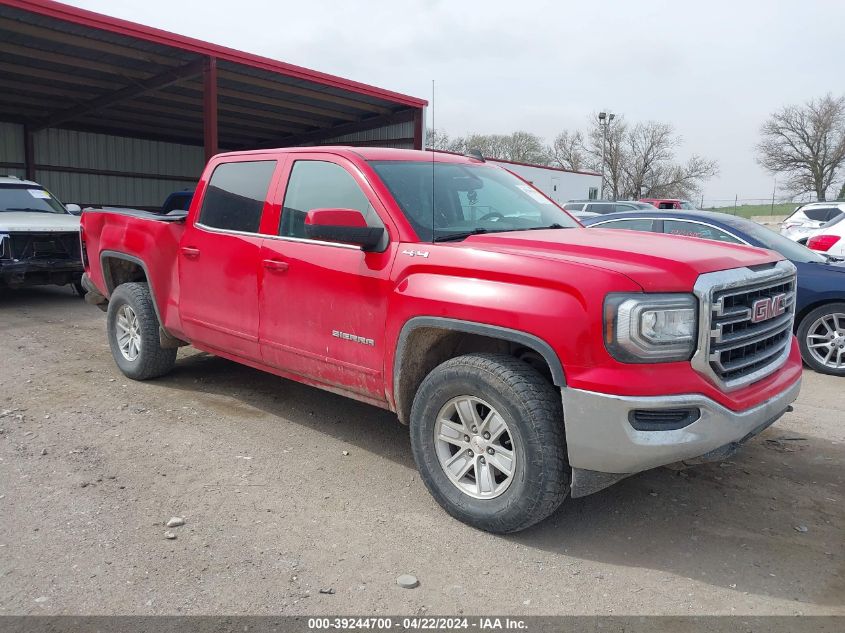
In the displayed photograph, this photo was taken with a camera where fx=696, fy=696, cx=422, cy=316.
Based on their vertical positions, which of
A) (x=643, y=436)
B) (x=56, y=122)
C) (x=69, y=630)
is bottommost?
(x=69, y=630)

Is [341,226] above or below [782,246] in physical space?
above

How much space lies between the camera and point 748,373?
11.1 ft

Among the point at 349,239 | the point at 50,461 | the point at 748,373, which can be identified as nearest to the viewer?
the point at 748,373

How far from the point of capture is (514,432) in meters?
3.24

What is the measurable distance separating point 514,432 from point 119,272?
15.2 ft

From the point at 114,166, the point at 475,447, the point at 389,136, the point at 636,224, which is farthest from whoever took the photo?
the point at 114,166

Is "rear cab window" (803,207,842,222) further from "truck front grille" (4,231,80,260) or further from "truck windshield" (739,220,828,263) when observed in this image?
"truck front grille" (4,231,80,260)

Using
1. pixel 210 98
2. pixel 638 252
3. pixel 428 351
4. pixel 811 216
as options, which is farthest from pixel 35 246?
pixel 811 216

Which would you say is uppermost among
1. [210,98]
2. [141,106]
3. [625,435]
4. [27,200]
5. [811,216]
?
[141,106]

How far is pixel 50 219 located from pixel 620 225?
829cm

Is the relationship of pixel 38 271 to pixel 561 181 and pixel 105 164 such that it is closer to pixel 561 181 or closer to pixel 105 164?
pixel 105 164

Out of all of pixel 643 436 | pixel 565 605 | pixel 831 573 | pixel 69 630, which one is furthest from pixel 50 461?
pixel 831 573

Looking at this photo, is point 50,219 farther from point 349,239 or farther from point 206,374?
point 349,239

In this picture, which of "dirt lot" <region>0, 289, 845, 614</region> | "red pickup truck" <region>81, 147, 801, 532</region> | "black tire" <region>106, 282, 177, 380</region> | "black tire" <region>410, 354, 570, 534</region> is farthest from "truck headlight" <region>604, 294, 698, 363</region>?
"black tire" <region>106, 282, 177, 380</region>
